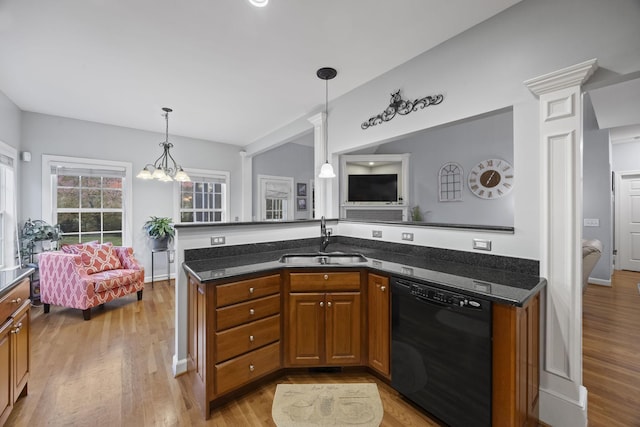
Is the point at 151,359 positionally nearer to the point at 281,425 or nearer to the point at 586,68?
the point at 281,425

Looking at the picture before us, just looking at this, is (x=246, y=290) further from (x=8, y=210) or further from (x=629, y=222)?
(x=629, y=222)

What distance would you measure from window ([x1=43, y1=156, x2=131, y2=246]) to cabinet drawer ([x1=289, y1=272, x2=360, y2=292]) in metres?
4.09

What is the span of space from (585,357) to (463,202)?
117 inches

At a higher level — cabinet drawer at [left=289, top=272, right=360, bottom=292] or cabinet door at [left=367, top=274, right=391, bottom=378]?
cabinet drawer at [left=289, top=272, right=360, bottom=292]

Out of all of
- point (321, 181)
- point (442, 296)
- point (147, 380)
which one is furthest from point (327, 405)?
point (321, 181)

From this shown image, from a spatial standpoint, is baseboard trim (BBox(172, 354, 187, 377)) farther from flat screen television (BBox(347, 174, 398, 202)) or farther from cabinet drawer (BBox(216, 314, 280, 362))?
flat screen television (BBox(347, 174, 398, 202))

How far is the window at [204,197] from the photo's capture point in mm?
5332

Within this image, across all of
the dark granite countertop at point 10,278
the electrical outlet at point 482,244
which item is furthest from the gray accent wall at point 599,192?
the dark granite countertop at point 10,278

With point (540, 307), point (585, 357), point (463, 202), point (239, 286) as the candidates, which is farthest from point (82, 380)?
point (463, 202)

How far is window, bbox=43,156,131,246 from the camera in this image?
4207 millimetres

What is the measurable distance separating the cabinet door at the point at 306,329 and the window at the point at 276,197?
4.11 m

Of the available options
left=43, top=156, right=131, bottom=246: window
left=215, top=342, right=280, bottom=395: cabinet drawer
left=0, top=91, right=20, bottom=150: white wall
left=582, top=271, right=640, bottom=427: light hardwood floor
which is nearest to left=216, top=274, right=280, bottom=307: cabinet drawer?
left=215, top=342, right=280, bottom=395: cabinet drawer

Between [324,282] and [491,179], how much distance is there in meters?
4.07

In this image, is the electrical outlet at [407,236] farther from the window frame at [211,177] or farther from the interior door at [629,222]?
the interior door at [629,222]
